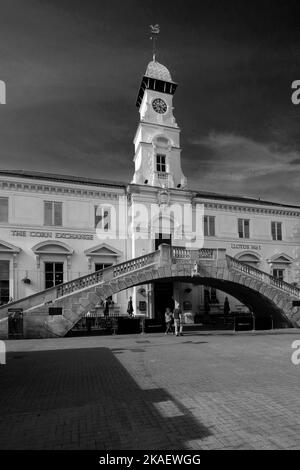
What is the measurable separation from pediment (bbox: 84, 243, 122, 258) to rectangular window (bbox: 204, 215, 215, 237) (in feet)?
26.5

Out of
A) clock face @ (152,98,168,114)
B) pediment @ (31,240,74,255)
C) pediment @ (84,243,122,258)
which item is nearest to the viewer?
pediment @ (31,240,74,255)

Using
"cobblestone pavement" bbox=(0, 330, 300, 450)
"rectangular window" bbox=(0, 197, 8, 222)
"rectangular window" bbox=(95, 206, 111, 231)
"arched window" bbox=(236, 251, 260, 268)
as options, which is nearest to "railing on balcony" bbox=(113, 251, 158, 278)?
"rectangular window" bbox=(95, 206, 111, 231)

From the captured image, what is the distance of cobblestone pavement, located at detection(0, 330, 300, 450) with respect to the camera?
560cm

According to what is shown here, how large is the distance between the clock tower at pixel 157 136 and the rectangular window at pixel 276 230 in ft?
32.9

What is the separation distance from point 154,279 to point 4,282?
416 inches

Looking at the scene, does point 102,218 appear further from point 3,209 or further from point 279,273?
point 279,273

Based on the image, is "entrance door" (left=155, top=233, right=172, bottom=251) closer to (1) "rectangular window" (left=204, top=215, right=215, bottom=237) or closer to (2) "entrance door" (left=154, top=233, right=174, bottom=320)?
(2) "entrance door" (left=154, top=233, right=174, bottom=320)

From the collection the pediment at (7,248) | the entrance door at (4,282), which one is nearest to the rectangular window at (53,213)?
the pediment at (7,248)

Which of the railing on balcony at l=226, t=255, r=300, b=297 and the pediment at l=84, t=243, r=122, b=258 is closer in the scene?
the railing on balcony at l=226, t=255, r=300, b=297

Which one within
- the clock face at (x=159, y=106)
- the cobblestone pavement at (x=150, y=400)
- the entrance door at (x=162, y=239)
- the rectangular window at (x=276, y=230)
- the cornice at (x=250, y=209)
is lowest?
the cobblestone pavement at (x=150, y=400)

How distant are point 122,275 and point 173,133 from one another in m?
15.7

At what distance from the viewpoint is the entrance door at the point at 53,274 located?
25219 mm

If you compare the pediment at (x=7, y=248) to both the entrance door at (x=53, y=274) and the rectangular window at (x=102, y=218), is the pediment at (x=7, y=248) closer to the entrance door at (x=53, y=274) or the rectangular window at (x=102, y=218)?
the entrance door at (x=53, y=274)

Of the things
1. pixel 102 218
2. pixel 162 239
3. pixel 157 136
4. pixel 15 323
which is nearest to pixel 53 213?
pixel 102 218
